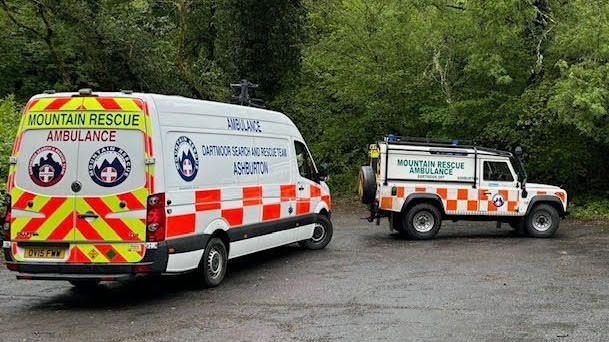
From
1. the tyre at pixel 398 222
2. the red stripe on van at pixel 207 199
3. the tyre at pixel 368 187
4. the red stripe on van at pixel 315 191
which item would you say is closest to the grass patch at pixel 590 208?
the tyre at pixel 398 222

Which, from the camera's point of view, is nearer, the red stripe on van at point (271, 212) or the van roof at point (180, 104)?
the van roof at point (180, 104)

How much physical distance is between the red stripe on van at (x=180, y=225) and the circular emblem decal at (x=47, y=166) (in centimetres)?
139

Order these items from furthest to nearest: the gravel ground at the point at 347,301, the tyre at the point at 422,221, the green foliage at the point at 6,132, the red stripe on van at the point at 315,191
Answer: the tyre at the point at 422,221 → the green foliage at the point at 6,132 → the red stripe on van at the point at 315,191 → the gravel ground at the point at 347,301

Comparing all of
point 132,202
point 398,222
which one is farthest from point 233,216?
point 398,222

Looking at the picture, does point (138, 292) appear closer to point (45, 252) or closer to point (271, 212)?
point (45, 252)

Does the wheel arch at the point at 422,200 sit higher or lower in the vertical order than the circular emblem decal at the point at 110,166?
lower

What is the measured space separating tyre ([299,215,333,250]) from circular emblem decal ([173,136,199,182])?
15.4 feet

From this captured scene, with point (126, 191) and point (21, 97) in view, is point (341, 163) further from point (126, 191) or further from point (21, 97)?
point (126, 191)

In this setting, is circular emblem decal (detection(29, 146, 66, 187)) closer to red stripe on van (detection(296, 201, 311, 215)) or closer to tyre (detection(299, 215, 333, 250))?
red stripe on van (detection(296, 201, 311, 215))

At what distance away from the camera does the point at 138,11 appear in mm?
29641

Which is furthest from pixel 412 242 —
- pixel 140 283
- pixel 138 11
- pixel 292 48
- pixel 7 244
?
pixel 138 11

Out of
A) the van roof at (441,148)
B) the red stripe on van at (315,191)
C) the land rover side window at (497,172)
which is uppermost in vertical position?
the van roof at (441,148)

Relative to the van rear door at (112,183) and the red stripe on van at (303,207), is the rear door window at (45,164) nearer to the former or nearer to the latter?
the van rear door at (112,183)

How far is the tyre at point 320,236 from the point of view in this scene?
46.0ft
